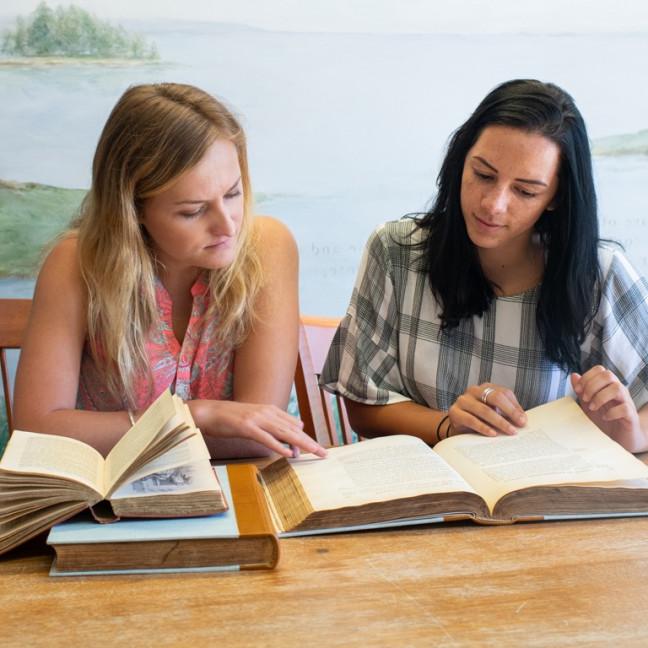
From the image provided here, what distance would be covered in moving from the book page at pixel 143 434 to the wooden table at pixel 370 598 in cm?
12

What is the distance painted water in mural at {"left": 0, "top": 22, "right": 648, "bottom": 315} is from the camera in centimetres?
263

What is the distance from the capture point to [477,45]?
2.84 m

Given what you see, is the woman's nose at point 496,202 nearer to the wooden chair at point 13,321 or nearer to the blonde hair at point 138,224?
the blonde hair at point 138,224

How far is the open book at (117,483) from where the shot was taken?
1.07m

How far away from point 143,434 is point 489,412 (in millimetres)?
576

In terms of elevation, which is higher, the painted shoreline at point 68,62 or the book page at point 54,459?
the painted shoreline at point 68,62

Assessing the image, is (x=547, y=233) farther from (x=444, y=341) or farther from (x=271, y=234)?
(x=271, y=234)

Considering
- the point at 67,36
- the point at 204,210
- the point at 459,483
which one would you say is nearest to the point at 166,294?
the point at 204,210

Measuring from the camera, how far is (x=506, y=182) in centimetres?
165

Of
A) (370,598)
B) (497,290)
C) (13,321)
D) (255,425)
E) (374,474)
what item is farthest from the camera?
(13,321)

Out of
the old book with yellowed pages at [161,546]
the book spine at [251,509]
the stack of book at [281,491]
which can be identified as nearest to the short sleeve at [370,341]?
the stack of book at [281,491]

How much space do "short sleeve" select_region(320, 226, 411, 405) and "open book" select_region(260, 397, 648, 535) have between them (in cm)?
38

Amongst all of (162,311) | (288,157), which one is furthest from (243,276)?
(288,157)

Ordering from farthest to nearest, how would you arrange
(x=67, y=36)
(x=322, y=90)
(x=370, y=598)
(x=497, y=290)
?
(x=322, y=90)
(x=67, y=36)
(x=497, y=290)
(x=370, y=598)
